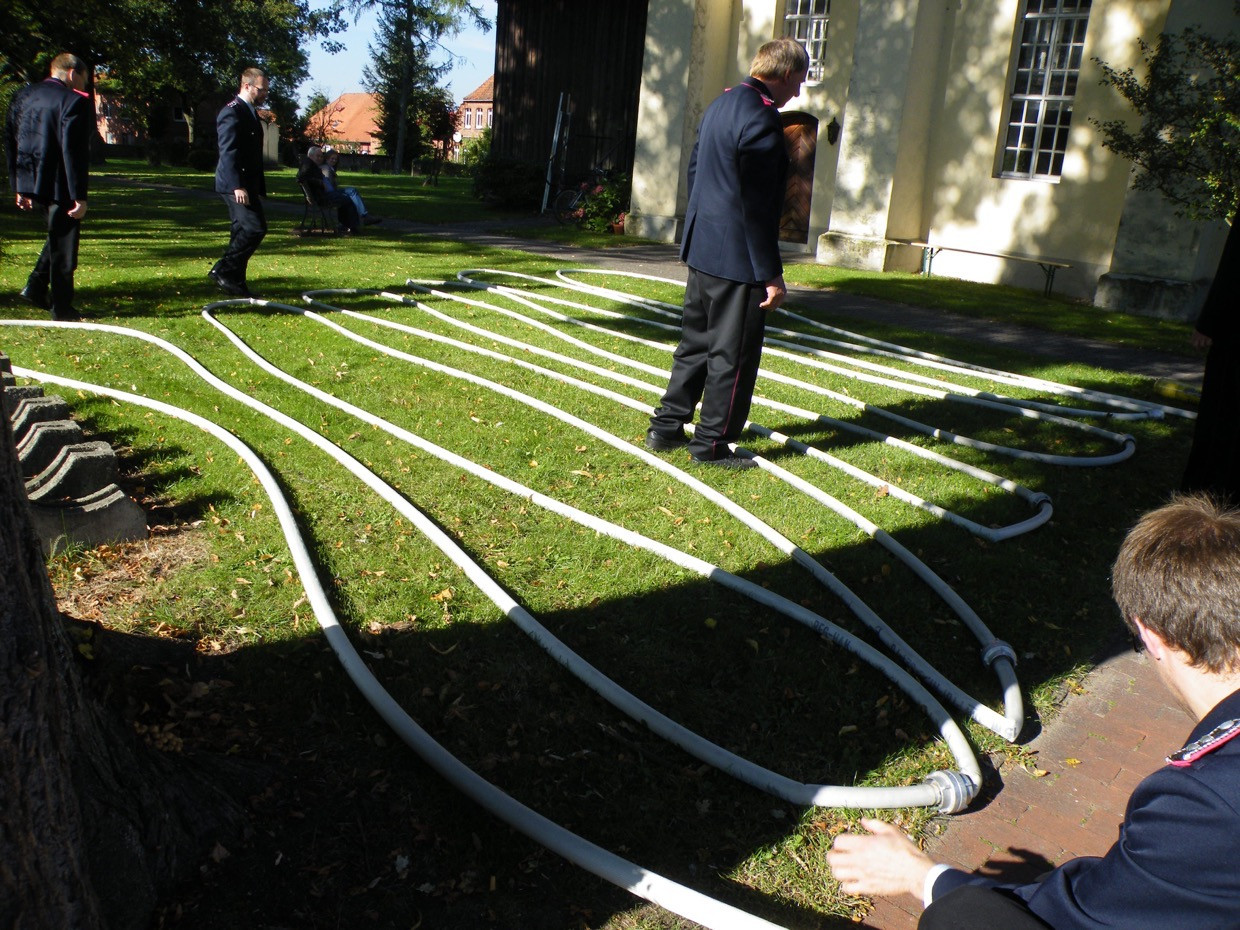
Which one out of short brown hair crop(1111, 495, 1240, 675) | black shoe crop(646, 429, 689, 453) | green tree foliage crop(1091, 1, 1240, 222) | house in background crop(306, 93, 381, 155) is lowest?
black shoe crop(646, 429, 689, 453)

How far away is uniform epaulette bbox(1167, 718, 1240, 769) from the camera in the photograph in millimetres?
1643

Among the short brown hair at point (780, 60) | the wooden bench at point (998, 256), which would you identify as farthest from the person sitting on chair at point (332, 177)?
the short brown hair at point (780, 60)

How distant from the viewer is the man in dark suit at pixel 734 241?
5.56m

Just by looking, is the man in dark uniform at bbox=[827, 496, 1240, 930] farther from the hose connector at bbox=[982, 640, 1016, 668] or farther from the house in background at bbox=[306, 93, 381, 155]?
the house in background at bbox=[306, 93, 381, 155]

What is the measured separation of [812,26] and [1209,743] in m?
19.3

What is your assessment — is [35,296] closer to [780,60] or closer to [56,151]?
[56,151]

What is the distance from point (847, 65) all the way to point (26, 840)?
61.8 feet

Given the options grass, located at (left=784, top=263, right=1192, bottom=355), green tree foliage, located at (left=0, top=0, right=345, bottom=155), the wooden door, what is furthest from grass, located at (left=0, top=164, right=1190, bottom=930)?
the wooden door

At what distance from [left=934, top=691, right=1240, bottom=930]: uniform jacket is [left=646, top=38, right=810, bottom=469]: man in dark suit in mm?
4220

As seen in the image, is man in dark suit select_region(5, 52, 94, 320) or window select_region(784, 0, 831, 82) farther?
window select_region(784, 0, 831, 82)

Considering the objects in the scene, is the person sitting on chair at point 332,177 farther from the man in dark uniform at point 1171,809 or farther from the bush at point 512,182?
the man in dark uniform at point 1171,809

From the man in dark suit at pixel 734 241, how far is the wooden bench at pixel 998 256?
11.0 meters

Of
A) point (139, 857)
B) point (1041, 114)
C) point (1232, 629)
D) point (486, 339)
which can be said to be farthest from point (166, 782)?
point (1041, 114)

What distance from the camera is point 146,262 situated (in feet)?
41.6
